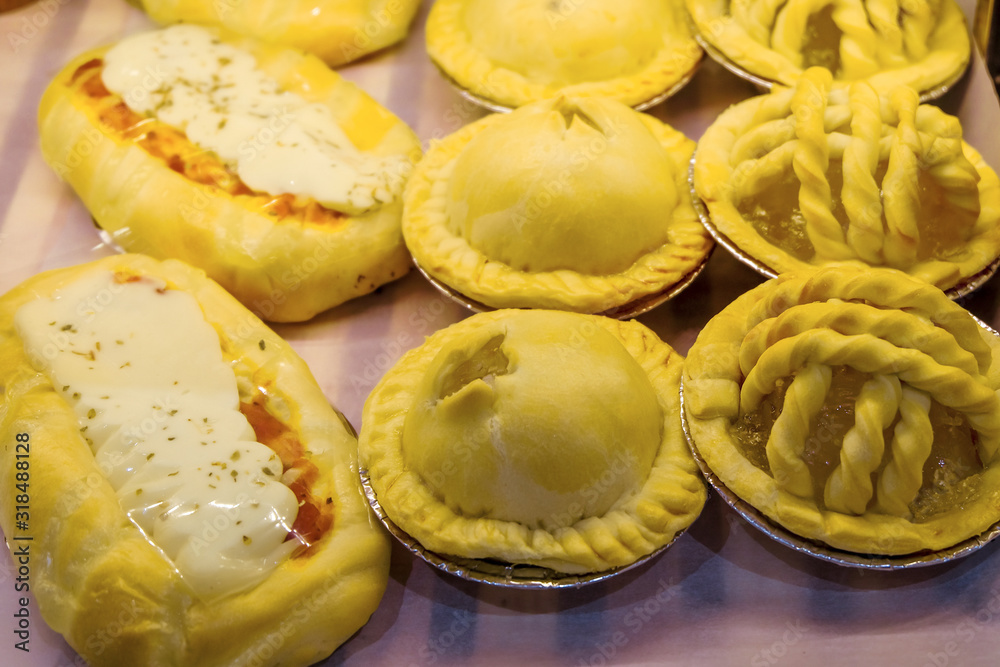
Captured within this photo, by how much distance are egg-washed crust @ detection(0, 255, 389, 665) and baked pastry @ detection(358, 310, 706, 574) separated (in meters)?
0.13

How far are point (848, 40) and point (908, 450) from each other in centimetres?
158

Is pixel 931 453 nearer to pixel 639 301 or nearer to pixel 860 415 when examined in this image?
pixel 860 415

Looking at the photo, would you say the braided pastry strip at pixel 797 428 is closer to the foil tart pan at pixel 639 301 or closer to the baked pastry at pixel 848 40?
the foil tart pan at pixel 639 301

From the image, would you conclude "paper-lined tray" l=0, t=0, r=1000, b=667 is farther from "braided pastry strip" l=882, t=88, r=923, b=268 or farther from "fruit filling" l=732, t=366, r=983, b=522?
"braided pastry strip" l=882, t=88, r=923, b=268

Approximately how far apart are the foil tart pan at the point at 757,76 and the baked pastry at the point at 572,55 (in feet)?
0.21

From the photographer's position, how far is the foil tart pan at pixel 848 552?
5.88 feet

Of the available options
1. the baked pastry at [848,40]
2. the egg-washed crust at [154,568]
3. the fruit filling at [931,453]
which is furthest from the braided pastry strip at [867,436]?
the baked pastry at [848,40]

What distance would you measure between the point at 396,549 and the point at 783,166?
1.43 m

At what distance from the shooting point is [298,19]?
3277mm

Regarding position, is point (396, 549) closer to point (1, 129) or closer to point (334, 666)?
point (334, 666)

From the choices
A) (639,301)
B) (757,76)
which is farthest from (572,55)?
(639,301)

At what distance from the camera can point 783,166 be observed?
7.57 feet

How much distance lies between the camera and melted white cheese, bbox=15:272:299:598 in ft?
6.15

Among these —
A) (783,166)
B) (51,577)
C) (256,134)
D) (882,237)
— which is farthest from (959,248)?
(51,577)
